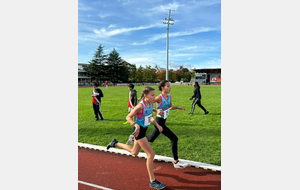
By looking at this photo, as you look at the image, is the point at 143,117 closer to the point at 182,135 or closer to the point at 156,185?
the point at 156,185

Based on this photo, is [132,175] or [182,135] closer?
[132,175]

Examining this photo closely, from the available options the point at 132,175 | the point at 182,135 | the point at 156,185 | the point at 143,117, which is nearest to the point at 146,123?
the point at 143,117

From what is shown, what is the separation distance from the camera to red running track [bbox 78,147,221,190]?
155 inches

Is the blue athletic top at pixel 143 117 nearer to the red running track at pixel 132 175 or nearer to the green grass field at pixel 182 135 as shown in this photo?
the red running track at pixel 132 175

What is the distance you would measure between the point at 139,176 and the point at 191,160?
148 cm

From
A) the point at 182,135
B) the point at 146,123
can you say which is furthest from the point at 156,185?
the point at 182,135

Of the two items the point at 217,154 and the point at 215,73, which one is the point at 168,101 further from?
the point at 215,73

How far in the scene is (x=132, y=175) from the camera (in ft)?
14.3

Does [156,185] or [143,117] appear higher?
[143,117]

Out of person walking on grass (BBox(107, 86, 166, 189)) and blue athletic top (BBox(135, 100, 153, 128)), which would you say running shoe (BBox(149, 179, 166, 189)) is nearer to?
person walking on grass (BBox(107, 86, 166, 189))

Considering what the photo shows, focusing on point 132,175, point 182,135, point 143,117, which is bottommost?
point 132,175

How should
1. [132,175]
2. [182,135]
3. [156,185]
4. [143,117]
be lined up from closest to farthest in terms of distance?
[156,185], [143,117], [132,175], [182,135]

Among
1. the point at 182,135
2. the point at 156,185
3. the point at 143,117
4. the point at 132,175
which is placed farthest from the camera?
the point at 182,135

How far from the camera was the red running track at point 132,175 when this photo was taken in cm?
394
